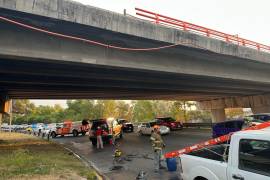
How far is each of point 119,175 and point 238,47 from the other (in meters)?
13.5

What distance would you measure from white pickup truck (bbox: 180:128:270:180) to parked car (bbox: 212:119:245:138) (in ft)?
45.4

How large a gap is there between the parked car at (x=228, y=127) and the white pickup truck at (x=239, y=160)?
1384cm

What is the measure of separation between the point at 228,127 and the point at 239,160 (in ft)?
50.3

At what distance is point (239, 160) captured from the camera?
4.80m

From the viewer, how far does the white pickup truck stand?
4406mm

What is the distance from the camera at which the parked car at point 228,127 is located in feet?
61.4

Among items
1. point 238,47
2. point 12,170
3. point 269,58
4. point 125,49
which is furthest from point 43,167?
point 269,58

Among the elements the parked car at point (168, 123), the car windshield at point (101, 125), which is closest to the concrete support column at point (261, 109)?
the parked car at point (168, 123)

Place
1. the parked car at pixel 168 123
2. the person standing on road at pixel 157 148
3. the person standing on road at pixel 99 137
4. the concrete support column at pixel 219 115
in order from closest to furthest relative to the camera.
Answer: the person standing on road at pixel 157 148
the person standing on road at pixel 99 137
the parked car at pixel 168 123
the concrete support column at pixel 219 115

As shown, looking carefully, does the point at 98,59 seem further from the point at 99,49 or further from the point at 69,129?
the point at 69,129

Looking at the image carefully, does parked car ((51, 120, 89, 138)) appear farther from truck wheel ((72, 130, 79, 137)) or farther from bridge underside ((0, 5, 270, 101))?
bridge underside ((0, 5, 270, 101))

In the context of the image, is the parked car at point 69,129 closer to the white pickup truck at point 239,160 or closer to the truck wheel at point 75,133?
the truck wheel at point 75,133

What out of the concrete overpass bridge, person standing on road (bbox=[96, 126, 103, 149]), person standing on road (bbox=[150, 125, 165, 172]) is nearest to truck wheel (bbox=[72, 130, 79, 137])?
the concrete overpass bridge

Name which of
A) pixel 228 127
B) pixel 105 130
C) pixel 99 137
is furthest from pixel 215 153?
pixel 105 130
